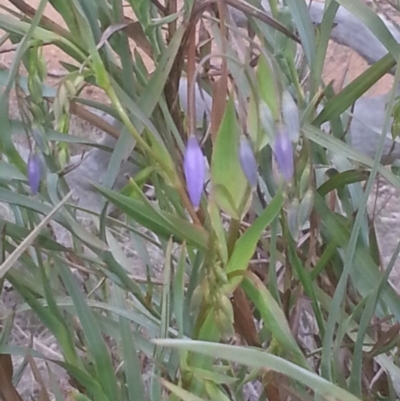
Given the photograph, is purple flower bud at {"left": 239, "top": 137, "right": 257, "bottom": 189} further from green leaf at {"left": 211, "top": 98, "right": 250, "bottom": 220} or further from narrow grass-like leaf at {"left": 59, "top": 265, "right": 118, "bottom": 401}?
narrow grass-like leaf at {"left": 59, "top": 265, "right": 118, "bottom": 401}

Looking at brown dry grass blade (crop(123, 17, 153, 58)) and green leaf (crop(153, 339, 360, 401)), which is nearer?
green leaf (crop(153, 339, 360, 401))

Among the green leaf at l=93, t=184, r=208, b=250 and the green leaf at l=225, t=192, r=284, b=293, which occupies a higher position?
the green leaf at l=225, t=192, r=284, b=293

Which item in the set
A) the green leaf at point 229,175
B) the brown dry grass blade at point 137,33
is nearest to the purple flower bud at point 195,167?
the green leaf at point 229,175

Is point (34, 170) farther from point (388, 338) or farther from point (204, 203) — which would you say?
point (388, 338)

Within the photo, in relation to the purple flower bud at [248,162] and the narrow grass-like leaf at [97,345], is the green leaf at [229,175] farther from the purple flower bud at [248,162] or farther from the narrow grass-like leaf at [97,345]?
the narrow grass-like leaf at [97,345]

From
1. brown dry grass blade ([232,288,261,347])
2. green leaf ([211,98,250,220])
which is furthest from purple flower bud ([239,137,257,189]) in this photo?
brown dry grass blade ([232,288,261,347])

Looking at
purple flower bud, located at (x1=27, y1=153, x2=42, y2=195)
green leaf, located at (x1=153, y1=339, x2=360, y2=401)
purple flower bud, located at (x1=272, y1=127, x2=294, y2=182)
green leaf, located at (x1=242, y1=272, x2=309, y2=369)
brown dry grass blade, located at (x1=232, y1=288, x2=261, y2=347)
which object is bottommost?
brown dry grass blade, located at (x1=232, y1=288, x2=261, y2=347)

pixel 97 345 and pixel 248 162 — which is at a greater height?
pixel 248 162

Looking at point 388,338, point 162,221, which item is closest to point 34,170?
point 162,221
